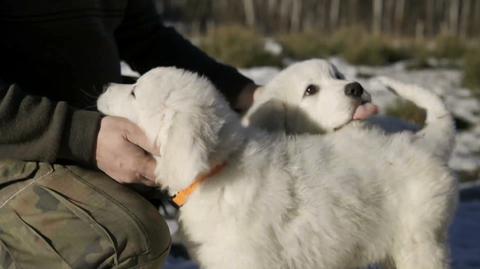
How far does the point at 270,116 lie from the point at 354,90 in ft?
1.13

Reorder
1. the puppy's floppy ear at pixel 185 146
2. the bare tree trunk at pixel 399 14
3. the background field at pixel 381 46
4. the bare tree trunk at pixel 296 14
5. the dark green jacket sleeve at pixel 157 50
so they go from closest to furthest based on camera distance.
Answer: the puppy's floppy ear at pixel 185 146 → the dark green jacket sleeve at pixel 157 50 → the background field at pixel 381 46 → the bare tree trunk at pixel 399 14 → the bare tree trunk at pixel 296 14

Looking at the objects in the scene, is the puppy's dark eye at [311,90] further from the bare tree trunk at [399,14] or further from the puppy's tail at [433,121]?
the bare tree trunk at [399,14]

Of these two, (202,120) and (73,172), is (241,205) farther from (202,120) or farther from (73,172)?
(73,172)

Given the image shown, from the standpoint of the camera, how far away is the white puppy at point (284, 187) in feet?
6.97

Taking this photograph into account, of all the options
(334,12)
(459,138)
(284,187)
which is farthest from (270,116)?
(334,12)

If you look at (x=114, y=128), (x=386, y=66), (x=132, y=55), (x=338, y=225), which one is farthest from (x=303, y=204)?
(x=386, y=66)

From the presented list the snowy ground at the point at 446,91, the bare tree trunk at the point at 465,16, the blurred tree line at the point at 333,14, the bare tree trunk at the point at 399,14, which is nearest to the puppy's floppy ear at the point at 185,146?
the snowy ground at the point at 446,91

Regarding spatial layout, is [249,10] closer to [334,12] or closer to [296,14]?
[296,14]

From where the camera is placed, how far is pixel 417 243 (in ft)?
7.93

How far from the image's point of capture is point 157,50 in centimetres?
309

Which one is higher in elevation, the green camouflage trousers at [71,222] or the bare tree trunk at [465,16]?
the green camouflage trousers at [71,222]

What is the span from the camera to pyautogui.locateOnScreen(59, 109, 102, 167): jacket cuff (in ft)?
6.91

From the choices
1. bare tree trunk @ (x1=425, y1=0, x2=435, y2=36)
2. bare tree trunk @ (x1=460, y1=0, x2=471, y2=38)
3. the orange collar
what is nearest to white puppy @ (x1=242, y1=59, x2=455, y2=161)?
the orange collar

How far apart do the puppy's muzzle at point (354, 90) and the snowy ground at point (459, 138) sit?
3.91 ft
